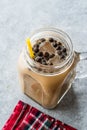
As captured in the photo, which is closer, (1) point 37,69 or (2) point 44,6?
(1) point 37,69

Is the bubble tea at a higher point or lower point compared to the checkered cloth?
higher

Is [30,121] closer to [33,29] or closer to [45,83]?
[45,83]

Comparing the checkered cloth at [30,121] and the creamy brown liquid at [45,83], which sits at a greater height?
the creamy brown liquid at [45,83]

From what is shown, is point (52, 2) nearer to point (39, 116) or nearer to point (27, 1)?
point (27, 1)

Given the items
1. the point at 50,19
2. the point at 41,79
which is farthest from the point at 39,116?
the point at 50,19
